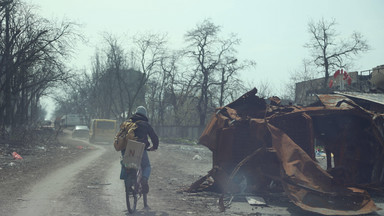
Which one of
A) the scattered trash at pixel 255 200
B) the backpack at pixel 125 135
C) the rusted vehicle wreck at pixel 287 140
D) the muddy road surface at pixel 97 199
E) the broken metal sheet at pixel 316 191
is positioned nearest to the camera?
the broken metal sheet at pixel 316 191

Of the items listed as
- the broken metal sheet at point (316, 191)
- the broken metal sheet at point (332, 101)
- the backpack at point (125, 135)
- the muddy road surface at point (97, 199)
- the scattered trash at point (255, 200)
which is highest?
the broken metal sheet at point (332, 101)

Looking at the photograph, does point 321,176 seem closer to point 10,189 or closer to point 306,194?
point 306,194

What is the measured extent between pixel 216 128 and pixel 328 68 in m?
41.1

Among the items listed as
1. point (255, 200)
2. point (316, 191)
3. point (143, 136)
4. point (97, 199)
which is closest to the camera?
point (316, 191)

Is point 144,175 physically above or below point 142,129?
below

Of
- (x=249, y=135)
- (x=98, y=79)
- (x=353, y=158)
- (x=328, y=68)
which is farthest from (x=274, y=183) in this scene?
(x=98, y=79)

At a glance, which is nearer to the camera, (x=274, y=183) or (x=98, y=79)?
(x=274, y=183)

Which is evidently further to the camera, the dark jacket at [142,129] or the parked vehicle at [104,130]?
the parked vehicle at [104,130]

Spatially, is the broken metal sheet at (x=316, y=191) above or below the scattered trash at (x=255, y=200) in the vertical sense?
above

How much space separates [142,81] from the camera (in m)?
51.5

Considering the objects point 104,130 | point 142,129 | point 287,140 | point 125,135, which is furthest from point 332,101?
point 104,130

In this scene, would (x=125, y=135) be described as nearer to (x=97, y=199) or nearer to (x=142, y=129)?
(x=142, y=129)

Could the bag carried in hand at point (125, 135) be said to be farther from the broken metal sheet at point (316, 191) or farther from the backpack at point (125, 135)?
the broken metal sheet at point (316, 191)

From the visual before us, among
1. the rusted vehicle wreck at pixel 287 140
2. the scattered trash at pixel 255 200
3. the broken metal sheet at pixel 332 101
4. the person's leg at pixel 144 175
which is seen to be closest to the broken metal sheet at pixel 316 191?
the rusted vehicle wreck at pixel 287 140
